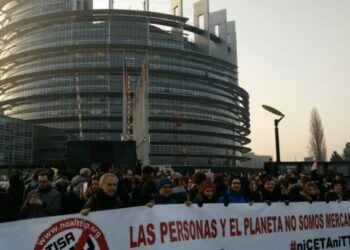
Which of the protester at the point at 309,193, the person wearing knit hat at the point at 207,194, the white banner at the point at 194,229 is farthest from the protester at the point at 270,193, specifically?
the person wearing knit hat at the point at 207,194

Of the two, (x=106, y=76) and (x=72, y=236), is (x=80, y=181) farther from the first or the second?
(x=106, y=76)

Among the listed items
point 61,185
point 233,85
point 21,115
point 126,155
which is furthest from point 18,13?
point 61,185

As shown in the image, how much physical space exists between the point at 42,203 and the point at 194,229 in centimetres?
220

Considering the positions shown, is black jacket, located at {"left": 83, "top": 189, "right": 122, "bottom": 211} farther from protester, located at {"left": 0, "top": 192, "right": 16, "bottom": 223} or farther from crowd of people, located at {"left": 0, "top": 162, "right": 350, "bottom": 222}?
protester, located at {"left": 0, "top": 192, "right": 16, "bottom": 223}

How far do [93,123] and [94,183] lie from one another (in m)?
88.1

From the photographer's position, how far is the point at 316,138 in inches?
3152

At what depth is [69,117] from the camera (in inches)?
3693

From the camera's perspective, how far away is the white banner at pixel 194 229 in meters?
5.14

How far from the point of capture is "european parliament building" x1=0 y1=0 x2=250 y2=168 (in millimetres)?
94938

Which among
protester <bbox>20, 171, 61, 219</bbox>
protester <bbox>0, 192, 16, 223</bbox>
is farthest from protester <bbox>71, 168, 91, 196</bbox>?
protester <bbox>0, 192, 16, 223</bbox>

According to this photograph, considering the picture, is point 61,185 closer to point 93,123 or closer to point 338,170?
point 338,170

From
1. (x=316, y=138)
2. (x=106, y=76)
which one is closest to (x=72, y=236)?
(x=316, y=138)

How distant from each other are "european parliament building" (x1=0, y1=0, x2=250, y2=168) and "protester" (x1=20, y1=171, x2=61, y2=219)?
279 ft

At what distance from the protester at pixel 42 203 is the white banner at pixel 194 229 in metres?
0.91
